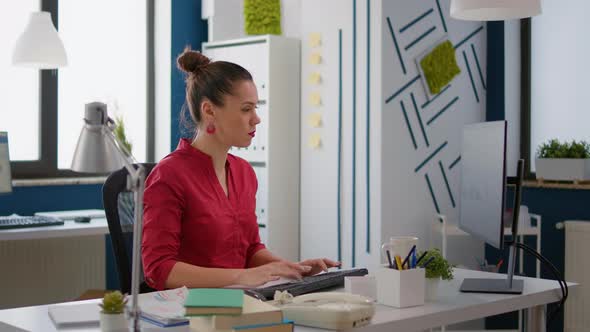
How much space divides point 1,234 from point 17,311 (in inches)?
78.3

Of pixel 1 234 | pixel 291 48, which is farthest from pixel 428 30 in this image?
pixel 1 234

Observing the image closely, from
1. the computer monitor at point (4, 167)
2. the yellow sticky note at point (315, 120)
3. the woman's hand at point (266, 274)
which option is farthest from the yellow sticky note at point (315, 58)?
the woman's hand at point (266, 274)

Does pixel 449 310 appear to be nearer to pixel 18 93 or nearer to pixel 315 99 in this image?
pixel 315 99

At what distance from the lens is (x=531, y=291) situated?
2.26 metres

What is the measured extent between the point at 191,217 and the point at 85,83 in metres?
3.00

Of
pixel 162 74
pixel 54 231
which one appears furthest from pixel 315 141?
pixel 54 231

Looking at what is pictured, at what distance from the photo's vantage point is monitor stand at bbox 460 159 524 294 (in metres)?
2.22

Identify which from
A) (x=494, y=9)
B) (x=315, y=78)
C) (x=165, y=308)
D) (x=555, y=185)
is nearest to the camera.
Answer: (x=165, y=308)

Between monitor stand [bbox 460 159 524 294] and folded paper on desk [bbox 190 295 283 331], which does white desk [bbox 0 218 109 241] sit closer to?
monitor stand [bbox 460 159 524 294]

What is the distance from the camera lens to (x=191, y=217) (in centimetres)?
238

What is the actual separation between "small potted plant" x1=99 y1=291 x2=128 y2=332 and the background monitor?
98 centimetres

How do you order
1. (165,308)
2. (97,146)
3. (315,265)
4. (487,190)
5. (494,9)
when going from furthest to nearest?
(494,9), (315,265), (487,190), (165,308), (97,146)

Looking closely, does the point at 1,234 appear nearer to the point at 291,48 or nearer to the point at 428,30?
the point at 291,48

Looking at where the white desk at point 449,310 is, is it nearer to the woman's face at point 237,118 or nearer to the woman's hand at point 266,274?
the woman's hand at point 266,274
